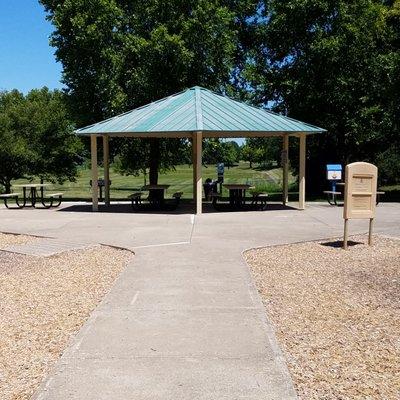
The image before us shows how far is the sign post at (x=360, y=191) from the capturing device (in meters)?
10.6

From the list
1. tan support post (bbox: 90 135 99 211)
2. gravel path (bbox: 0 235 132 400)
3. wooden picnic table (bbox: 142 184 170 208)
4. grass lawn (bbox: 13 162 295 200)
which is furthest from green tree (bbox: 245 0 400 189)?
gravel path (bbox: 0 235 132 400)

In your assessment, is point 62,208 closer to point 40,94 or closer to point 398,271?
point 398,271

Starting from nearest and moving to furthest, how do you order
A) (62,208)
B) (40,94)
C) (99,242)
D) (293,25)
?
(99,242) < (62,208) < (293,25) < (40,94)

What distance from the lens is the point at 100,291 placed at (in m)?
6.88

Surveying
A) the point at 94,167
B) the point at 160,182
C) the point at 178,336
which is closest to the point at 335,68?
the point at 94,167

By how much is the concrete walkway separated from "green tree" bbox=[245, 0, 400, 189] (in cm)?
1592

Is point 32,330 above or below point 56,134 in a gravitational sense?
below

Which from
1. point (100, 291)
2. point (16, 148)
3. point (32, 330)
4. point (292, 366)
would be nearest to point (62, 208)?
point (16, 148)

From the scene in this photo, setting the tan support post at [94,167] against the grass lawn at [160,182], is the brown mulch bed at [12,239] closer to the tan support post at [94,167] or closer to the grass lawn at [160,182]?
the tan support post at [94,167]

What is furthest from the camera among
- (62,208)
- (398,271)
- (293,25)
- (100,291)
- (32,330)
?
(293,25)

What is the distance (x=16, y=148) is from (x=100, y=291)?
19.8 meters

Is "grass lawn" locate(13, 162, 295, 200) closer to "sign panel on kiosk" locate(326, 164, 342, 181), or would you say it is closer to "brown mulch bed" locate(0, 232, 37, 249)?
"sign panel on kiosk" locate(326, 164, 342, 181)

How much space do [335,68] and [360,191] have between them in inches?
625

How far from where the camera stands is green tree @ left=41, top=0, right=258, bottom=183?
75.9ft
